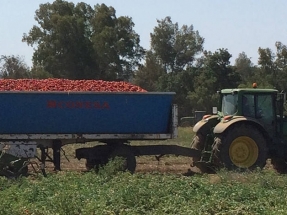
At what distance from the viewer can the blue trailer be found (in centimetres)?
1461

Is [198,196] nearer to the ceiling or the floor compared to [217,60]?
nearer to the floor

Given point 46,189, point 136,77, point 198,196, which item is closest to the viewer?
point 198,196

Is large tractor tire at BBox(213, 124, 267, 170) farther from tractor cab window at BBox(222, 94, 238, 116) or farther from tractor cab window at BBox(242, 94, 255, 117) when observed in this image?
tractor cab window at BBox(222, 94, 238, 116)

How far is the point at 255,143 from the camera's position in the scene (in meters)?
15.2

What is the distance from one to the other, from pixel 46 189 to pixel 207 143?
6.51 metres

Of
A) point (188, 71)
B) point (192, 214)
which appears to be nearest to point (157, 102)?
point (192, 214)

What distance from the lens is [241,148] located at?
15.4 metres

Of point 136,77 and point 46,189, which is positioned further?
point 136,77

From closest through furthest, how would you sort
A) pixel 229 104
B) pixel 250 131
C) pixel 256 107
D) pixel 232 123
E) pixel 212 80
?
pixel 232 123 < pixel 250 131 < pixel 256 107 < pixel 229 104 < pixel 212 80

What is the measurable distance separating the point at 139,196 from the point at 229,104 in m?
6.40

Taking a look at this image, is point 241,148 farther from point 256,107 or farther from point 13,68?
point 13,68

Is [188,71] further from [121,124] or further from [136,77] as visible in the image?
[121,124]

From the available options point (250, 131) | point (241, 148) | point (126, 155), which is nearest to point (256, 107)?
point (250, 131)

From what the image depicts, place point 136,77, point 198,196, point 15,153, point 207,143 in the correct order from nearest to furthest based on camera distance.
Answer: point 198,196
point 15,153
point 207,143
point 136,77
